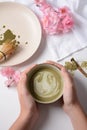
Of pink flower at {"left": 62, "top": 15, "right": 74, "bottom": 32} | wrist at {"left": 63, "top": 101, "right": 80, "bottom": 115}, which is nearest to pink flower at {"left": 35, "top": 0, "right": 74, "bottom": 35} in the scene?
pink flower at {"left": 62, "top": 15, "right": 74, "bottom": 32}

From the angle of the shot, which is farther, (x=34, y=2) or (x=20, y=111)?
(x=34, y=2)

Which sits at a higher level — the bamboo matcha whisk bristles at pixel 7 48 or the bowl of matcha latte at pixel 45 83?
the bamboo matcha whisk bristles at pixel 7 48

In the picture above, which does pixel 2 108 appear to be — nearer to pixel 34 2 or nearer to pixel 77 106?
pixel 77 106

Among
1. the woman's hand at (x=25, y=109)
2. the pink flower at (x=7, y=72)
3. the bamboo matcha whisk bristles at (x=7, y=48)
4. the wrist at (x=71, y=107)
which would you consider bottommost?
the wrist at (x=71, y=107)

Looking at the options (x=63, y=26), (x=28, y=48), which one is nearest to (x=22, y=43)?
(x=28, y=48)

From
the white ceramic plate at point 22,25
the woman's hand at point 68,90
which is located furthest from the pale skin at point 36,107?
the white ceramic plate at point 22,25

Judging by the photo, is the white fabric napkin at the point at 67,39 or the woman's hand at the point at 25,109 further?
the white fabric napkin at the point at 67,39

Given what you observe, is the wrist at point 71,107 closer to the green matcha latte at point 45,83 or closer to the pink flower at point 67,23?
the green matcha latte at point 45,83

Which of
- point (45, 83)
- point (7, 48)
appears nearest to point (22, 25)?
point (7, 48)

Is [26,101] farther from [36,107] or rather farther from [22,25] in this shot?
[22,25]
